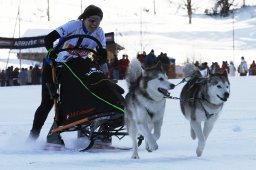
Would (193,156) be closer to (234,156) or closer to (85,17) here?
(234,156)

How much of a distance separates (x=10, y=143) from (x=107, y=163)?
6.49ft

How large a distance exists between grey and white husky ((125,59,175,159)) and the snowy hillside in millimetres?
30300

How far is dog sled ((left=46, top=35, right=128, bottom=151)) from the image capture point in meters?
5.19

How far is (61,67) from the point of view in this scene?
5.55 meters

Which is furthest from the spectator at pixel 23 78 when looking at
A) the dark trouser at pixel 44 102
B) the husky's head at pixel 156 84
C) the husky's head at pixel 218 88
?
the husky's head at pixel 218 88

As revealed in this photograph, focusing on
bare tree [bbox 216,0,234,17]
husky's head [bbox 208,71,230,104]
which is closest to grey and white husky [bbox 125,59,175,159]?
husky's head [bbox 208,71,230,104]

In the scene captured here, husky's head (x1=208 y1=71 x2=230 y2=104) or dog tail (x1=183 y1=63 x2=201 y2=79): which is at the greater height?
dog tail (x1=183 y1=63 x2=201 y2=79)

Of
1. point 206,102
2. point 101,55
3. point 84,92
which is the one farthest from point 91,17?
point 206,102

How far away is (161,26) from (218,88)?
140ft

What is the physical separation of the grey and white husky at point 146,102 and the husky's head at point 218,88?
1.27 feet

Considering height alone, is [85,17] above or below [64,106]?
above

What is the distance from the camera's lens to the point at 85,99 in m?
5.28

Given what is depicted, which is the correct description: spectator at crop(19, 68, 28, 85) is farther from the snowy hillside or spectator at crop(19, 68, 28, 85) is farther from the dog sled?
the snowy hillside

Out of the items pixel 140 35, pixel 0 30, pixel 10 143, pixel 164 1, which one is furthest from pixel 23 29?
pixel 10 143
